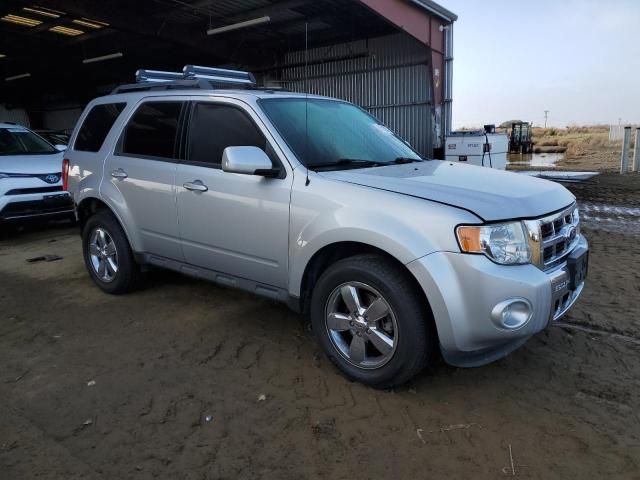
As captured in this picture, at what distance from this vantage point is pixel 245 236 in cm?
368

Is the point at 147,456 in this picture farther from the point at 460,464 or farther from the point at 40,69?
the point at 40,69

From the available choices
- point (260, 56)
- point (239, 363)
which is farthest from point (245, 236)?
point (260, 56)

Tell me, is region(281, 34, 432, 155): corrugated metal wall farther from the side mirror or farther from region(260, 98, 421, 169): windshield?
the side mirror

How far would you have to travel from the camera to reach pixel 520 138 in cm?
3148

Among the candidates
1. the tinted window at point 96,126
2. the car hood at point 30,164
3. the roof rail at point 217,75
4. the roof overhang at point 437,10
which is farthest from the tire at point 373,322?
the roof overhang at point 437,10

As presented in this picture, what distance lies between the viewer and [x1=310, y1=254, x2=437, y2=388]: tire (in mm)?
2893

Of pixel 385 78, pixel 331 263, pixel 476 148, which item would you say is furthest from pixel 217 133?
pixel 385 78

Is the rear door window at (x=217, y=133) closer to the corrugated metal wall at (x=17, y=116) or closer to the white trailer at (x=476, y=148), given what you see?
the white trailer at (x=476, y=148)

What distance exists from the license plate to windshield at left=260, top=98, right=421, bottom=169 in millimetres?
1460

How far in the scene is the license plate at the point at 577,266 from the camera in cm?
307

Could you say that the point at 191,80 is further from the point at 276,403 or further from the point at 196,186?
the point at 276,403

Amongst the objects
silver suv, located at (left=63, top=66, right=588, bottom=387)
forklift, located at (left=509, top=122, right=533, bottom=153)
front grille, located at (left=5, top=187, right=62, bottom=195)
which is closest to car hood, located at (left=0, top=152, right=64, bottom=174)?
front grille, located at (left=5, top=187, right=62, bottom=195)

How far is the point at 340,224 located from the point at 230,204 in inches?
39.3

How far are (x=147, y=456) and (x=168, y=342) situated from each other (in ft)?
4.62
